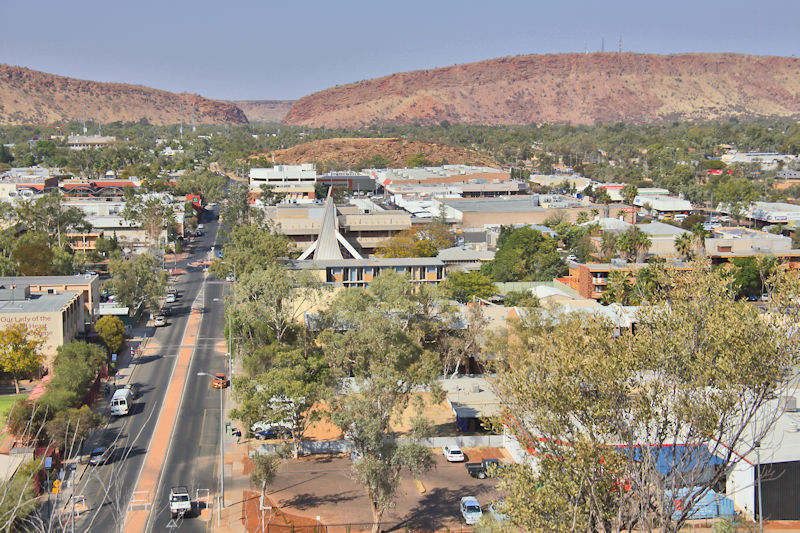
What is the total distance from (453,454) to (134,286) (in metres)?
32.6

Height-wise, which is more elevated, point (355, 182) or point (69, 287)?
point (355, 182)

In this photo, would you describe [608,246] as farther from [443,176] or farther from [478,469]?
[443,176]

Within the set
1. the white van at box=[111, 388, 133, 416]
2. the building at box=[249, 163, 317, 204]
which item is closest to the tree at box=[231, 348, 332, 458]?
the white van at box=[111, 388, 133, 416]

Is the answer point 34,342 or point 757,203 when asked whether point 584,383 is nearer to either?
point 34,342

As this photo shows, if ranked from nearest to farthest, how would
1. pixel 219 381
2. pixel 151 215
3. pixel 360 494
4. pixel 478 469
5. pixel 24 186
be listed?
pixel 360 494 → pixel 478 469 → pixel 219 381 → pixel 151 215 → pixel 24 186

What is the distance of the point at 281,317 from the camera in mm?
44656

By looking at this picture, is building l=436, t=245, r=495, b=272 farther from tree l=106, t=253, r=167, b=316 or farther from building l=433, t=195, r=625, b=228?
tree l=106, t=253, r=167, b=316

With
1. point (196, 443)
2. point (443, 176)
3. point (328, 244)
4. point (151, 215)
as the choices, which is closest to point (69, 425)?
point (196, 443)

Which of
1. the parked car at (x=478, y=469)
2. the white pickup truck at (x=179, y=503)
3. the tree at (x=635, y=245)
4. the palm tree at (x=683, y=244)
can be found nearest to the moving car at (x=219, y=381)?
the white pickup truck at (x=179, y=503)

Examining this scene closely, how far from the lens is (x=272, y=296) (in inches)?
→ 1773

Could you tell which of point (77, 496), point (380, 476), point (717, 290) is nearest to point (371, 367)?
point (380, 476)

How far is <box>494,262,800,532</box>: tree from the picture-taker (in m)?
20.3

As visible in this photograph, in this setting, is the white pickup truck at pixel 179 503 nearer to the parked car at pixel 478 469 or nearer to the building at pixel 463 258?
the parked car at pixel 478 469

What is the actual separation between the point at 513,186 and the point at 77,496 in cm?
9282
